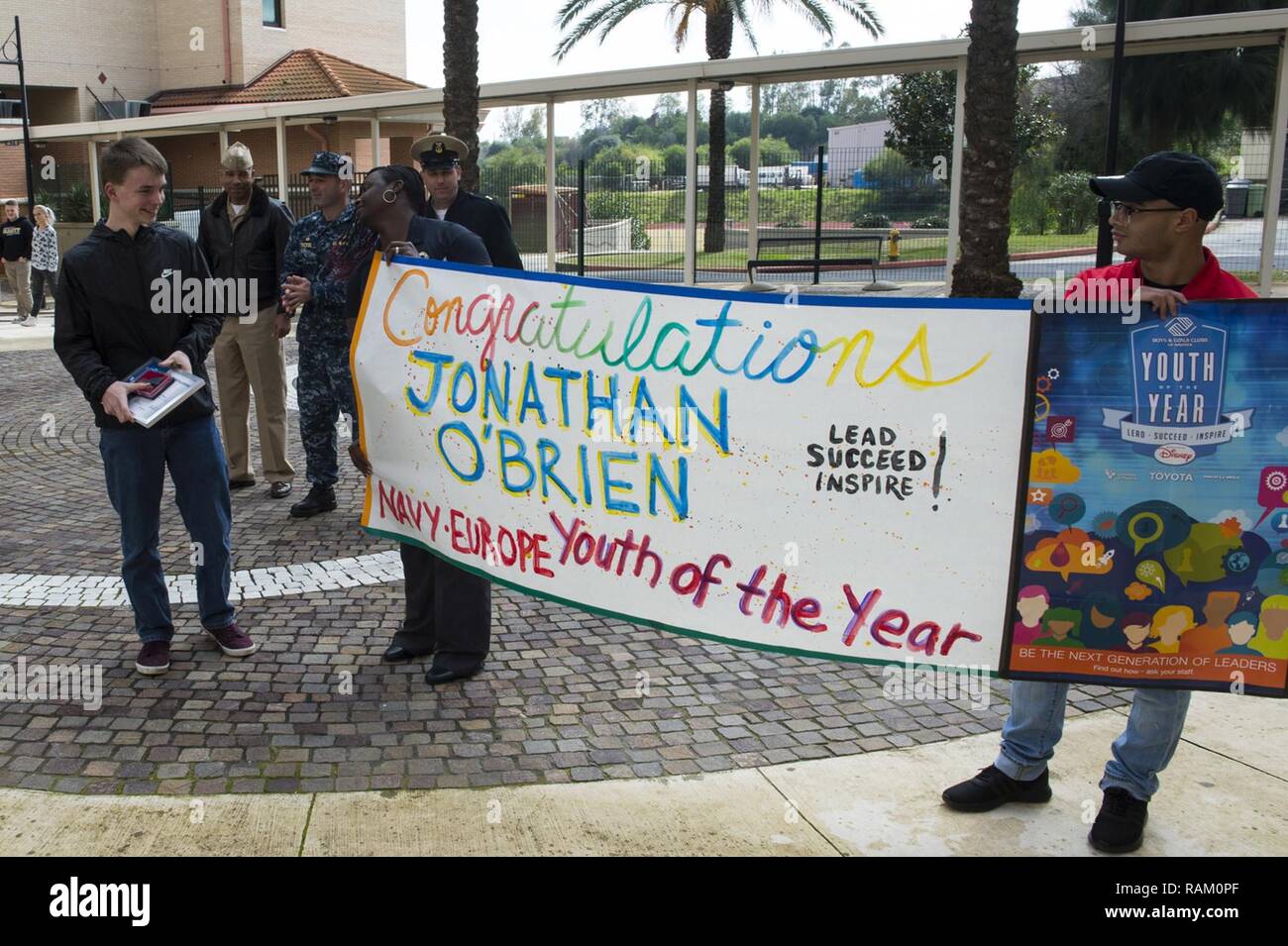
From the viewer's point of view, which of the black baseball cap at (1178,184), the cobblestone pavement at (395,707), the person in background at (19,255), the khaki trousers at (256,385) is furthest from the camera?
the person in background at (19,255)

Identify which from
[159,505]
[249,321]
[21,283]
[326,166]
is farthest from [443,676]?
[21,283]

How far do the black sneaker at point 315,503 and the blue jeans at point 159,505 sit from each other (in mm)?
2176

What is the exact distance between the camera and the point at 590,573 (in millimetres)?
3871

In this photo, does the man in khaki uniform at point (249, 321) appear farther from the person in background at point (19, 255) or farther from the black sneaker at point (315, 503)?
the person in background at point (19, 255)

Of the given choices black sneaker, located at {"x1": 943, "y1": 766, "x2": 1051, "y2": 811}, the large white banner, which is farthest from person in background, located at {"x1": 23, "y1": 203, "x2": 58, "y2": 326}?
black sneaker, located at {"x1": 943, "y1": 766, "x2": 1051, "y2": 811}

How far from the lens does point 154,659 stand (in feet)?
15.0

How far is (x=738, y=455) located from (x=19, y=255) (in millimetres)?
17905

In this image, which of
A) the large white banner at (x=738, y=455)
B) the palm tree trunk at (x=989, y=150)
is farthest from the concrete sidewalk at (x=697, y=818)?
the palm tree trunk at (x=989, y=150)

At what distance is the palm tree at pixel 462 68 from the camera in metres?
14.3

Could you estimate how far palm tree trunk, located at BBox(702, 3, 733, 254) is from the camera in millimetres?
27438

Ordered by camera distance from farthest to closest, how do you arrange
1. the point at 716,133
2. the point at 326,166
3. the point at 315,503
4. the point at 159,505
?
the point at 716,133 < the point at 315,503 < the point at 326,166 < the point at 159,505

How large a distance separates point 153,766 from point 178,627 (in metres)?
1.41

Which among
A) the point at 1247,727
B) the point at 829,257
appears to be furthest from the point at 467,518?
the point at 829,257

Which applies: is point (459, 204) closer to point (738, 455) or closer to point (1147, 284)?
point (738, 455)
